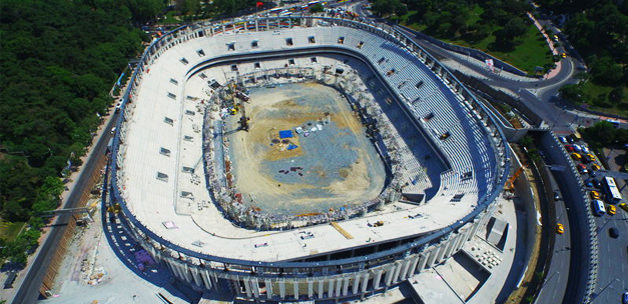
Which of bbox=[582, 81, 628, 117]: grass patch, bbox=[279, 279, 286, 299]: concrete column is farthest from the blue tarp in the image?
bbox=[582, 81, 628, 117]: grass patch

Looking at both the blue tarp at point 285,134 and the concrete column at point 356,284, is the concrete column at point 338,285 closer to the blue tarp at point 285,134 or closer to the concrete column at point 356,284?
the concrete column at point 356,284

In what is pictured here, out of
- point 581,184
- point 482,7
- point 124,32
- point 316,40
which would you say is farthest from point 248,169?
point 482,7

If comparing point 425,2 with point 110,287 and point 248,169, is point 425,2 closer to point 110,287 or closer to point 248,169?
point 248,169

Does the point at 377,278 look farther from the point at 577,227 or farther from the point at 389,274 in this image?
the point at 577,227

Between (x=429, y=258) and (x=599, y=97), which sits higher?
(x=599, y=97)

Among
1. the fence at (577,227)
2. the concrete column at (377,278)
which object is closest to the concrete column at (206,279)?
the concrete column at (377,278)

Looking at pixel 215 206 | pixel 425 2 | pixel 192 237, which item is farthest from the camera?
pixel 425 2

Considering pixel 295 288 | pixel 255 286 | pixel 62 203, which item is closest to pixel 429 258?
pixel 295 288
